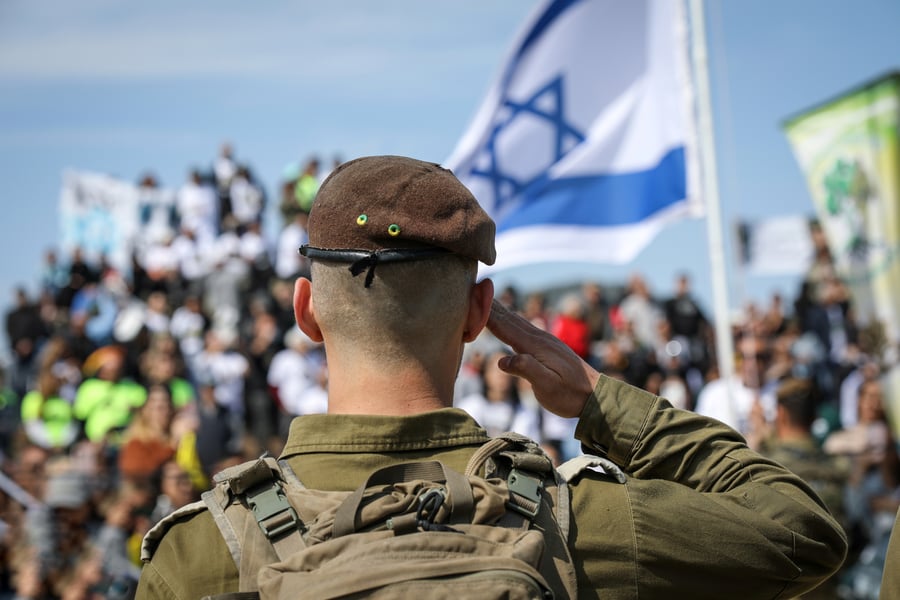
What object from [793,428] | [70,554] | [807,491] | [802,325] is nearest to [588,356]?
[802,325]

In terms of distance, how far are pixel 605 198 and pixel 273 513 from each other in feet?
18.5

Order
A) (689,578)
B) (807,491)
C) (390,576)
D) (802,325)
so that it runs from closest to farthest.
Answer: (390,576), (689,578), (807,491), (802,325)

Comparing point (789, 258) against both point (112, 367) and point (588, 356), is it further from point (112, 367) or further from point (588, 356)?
point (112, 367)

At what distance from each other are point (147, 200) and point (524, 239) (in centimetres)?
1426

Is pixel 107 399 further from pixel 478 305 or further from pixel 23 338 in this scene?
pixel 478 305

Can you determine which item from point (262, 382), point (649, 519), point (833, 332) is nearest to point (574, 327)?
point (833, 332)

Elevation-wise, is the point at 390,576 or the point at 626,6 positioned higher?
the point at 626,6

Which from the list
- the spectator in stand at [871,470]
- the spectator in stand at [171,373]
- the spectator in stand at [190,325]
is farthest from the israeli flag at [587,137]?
the spectator in stand at [190,325]

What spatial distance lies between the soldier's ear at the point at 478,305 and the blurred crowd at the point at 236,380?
4759 mm

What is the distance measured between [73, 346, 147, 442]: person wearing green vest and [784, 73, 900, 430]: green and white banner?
22.4 feet

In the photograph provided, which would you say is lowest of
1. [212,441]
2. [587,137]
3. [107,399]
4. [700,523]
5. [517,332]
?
[212,441]

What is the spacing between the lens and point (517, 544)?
1872mm

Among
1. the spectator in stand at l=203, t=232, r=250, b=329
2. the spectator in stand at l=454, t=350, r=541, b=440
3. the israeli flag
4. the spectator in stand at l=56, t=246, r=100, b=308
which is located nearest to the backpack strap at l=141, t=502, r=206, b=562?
the israeli flag

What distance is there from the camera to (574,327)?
480 inches
